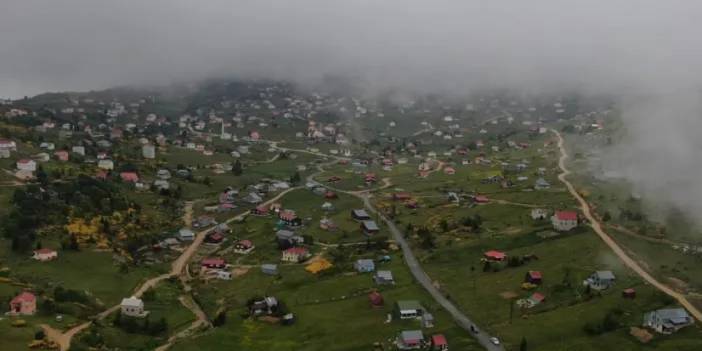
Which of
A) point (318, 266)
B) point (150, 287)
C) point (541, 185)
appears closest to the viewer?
point (150, 287)

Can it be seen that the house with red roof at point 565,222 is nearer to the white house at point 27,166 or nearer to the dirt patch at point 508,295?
the dirt patch at point 508,295

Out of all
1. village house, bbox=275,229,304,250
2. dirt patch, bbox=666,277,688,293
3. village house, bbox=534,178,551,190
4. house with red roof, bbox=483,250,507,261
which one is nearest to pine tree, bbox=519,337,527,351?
dirt patch, bbox=666,277,688,293

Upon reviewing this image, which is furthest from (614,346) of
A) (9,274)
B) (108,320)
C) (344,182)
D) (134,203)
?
(344,182)

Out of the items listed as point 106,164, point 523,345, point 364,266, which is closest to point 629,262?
point 523,345

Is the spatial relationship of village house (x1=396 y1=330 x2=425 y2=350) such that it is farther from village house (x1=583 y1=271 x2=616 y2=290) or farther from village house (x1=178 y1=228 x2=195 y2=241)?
village house (x1=178 y1=228 x2=195 y2=241)

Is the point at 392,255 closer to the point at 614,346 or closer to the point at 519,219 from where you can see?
the point at 519,219

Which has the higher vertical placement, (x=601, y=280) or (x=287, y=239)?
(x=601, y=280)

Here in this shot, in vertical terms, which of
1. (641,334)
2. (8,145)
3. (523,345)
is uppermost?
(8,145)

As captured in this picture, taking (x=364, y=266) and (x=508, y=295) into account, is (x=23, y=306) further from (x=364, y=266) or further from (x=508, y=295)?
(x=508, y=295)
